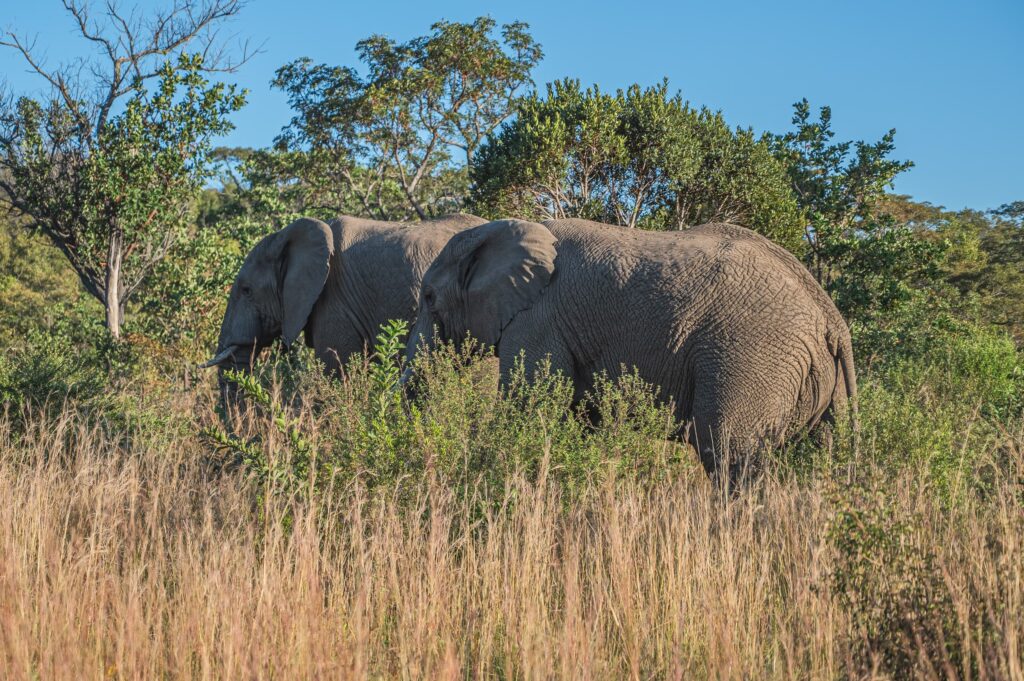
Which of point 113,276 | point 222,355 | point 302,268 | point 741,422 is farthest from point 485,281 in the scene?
point 113,276

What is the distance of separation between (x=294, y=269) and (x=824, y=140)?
281 inches

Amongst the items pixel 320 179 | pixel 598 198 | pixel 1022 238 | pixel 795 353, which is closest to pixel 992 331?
pixel 598 198

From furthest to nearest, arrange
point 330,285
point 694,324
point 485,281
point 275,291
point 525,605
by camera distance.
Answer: point 275,291 < point 330,285 < point 485,281 < point 694,324 < point 525,605

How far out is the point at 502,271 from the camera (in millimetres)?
7473

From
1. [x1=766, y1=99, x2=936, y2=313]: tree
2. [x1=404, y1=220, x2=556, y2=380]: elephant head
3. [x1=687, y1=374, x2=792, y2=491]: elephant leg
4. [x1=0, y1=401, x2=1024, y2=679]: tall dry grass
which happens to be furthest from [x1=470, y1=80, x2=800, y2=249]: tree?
[x1=0, y1=401, x2=1024, y2=679]: tall dry grass

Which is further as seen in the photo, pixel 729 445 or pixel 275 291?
pixel 275 291

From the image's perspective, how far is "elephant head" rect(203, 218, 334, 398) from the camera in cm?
1030

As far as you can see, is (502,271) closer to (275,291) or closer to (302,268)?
(302,268)

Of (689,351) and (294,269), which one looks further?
(294,269)

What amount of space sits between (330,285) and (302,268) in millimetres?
347

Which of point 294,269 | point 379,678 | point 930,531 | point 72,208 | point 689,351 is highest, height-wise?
point 72,208

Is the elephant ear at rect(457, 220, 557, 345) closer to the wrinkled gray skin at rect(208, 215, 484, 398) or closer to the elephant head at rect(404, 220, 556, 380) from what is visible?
the elephant head at rect(404, 220, 556, 380)

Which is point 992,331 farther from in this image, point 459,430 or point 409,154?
point 459,430

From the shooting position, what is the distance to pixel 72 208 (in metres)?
12.0
